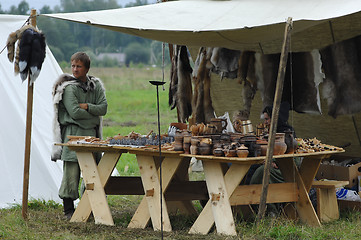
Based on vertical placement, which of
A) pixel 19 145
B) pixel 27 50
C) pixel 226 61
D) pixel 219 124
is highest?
pixel 27 50

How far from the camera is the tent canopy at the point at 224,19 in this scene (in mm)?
4402

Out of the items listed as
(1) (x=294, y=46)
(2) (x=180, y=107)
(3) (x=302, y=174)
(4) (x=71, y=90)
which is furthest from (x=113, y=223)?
(1) (x=294, y=46)

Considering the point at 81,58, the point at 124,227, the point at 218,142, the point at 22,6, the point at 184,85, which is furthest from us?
the point at 22,6

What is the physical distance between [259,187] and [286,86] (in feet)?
4.49

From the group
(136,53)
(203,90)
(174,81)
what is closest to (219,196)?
(203,90)

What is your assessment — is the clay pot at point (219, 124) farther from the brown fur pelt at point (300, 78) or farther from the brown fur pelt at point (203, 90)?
the brown fur pelt at point (203, 90)

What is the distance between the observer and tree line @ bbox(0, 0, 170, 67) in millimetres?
27672

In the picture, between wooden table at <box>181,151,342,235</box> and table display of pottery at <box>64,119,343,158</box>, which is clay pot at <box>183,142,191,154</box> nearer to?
table display of pottery at <box>64,119,343,158</box>

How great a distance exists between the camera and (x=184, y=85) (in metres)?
6.36

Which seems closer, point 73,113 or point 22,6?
point 73,113

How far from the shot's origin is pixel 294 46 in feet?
19.6

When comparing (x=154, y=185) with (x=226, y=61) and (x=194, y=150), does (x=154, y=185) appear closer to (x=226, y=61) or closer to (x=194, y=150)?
(x=194, y=150)

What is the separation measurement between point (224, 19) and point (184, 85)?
1.72 metres

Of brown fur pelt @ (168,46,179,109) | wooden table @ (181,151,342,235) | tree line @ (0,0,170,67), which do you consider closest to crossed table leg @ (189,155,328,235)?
wooden table @ (181,151,342,235)
